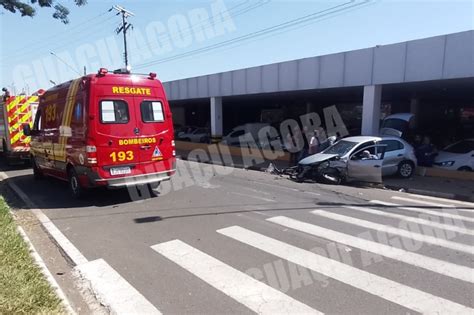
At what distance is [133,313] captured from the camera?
356 centimetres

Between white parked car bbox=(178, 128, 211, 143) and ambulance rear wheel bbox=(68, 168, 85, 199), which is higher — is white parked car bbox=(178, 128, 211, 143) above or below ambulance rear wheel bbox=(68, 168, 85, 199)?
below

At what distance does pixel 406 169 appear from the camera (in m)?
12.6

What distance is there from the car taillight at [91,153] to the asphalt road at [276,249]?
113cm

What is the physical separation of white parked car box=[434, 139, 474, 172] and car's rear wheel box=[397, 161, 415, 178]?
5.00 ft

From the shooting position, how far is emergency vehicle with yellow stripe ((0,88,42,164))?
13.7 m

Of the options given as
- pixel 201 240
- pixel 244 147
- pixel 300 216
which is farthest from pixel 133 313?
pixel 244 147

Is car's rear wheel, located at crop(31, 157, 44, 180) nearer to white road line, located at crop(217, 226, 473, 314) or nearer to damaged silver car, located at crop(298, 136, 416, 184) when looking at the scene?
white road line, located at crop(217, 226, 473, 314)

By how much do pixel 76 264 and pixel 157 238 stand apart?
4.41ft

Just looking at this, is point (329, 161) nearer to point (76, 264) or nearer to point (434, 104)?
point (76, 264)

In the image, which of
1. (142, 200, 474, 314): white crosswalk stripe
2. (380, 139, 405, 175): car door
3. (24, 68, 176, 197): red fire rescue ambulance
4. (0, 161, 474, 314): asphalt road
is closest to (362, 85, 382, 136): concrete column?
(380, 139, 405, 175): car door

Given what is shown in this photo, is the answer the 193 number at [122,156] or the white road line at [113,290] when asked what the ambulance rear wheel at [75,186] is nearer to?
the 193 number at [122,156]

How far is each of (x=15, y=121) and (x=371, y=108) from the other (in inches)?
564

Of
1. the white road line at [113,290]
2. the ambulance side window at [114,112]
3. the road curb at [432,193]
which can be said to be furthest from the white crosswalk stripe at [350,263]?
the ambulance side window at [114,112]

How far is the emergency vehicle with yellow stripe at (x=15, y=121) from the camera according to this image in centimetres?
1372
